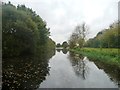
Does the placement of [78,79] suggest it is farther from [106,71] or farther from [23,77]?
[106,71]

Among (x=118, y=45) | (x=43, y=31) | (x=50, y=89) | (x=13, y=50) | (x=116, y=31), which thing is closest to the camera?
(x=50, y=89)

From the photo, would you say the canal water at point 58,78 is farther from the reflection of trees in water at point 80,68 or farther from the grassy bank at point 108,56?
the grassy bank at point 108,56

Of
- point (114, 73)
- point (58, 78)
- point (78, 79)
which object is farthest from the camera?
point (114, 73)

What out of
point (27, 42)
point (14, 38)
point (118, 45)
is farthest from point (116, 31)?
point (14, 38)

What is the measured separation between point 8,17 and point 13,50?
518 cm

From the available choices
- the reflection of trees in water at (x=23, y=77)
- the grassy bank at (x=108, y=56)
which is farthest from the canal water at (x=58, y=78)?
the grassy bank at (x=108, y=56)

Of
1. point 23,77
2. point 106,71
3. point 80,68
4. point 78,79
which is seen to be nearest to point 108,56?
point 80,68

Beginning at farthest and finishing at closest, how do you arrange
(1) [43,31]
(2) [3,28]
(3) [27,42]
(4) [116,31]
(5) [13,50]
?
1. (1) [43,31]
2. (4) [116,31]
3. (3) [27,42]
4. (5) [13,50]
5. (2) [3,28]

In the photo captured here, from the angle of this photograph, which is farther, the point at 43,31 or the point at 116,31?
the point at 43,31

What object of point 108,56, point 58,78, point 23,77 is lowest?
point 58,78

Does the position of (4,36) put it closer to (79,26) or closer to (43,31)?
(43,31)

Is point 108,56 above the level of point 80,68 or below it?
above

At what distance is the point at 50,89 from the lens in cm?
923

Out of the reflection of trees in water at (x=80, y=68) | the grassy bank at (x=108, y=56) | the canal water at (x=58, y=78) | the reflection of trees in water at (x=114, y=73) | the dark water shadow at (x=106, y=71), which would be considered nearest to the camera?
the canal water at (x=58, y=78)
